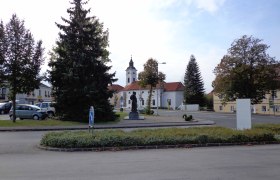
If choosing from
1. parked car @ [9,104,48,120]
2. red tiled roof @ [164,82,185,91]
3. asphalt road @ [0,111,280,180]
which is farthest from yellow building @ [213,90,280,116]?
asphalt road @ [0,111,280,180]

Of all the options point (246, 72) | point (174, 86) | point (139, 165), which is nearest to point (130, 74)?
point (174, 86)

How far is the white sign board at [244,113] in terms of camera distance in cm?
2427

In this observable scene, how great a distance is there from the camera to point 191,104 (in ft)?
349

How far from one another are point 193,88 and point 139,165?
322 ft

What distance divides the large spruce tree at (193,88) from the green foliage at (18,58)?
247 feet

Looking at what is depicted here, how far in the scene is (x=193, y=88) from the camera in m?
109

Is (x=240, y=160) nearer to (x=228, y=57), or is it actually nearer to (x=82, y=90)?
(x=82, y=90)

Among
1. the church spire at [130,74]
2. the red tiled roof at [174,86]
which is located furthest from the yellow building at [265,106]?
the church spire at [130,74]

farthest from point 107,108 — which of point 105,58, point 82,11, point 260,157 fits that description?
point 260,157

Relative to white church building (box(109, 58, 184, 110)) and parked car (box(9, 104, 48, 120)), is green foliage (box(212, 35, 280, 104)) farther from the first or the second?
white church building (box(109, 58, 184, 110))

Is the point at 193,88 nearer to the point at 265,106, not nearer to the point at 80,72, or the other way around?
the point at 265,106

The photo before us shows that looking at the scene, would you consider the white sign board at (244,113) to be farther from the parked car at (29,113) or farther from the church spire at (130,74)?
the church spire at (130,74)

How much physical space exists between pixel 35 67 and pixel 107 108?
8971 mm

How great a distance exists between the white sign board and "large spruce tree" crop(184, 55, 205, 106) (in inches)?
3302
